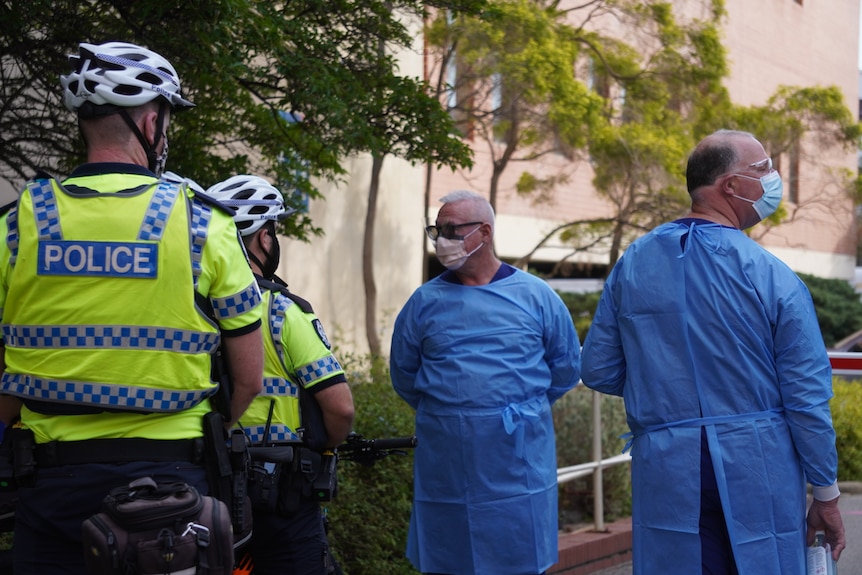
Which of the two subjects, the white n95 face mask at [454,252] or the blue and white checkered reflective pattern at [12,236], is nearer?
the blue and white checkered reflective pattern at [12,236]

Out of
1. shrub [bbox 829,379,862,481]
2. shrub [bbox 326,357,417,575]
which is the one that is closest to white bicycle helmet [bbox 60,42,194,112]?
shrub [bbox 326,357,417,575]

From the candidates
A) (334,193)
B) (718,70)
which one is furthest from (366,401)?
(718,70)

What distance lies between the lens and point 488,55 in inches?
644

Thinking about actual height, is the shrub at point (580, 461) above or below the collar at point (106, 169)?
below

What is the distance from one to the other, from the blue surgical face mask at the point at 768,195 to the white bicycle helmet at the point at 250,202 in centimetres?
167

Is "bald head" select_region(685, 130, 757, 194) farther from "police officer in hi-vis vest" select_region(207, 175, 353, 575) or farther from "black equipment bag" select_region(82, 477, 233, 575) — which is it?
"black equipment bag" select_region(82, 477, 233, 575)

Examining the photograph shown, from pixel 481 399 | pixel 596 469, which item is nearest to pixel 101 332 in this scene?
pixel 481 399

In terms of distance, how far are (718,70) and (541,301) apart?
14.4 m

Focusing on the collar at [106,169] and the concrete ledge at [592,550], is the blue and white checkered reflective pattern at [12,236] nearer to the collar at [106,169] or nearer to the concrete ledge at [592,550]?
the collar at [106,169]

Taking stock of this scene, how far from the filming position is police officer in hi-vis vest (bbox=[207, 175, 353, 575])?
406 centimetres

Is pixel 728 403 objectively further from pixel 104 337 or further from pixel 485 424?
pixel 104 337

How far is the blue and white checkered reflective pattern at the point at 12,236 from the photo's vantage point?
2.99 meters

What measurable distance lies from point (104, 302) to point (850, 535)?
7.99 meters

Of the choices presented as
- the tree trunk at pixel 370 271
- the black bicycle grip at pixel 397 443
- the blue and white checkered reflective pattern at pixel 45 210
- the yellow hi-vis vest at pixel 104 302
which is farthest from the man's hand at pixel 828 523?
the tree trunk at pixel 370 271
